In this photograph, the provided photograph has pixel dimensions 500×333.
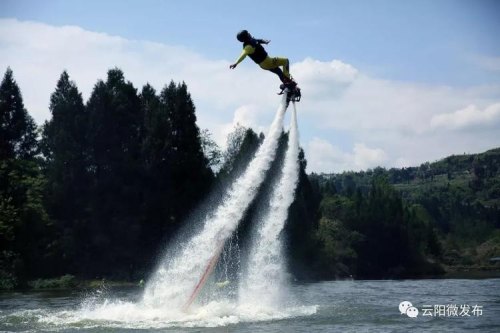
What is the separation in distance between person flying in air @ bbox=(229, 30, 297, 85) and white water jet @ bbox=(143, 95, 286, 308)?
139 inches

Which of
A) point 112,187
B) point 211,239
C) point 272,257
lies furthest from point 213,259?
point 112,187

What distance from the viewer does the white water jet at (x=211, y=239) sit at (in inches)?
1406

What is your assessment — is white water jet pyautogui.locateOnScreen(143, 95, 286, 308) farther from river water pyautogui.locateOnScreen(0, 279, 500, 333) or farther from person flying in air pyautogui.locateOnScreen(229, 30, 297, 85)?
person flying in air pyautogui.locateOnScreen(229, 30, 297, 85)

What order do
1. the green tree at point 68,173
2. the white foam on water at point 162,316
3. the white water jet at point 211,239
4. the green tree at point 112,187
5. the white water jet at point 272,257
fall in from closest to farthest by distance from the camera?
the white foam on water at point 162,316 < the white water jet at point 211,239 < the white water jet at point 272,257 < the green tree at point 68,173 < the green tree at point 112,187

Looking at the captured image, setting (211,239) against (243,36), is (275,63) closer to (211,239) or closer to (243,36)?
(243,36)

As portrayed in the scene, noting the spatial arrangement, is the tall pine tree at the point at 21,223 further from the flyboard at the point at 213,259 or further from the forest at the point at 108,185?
the flyboard at the point at 213,259

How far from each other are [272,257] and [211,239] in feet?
11.7

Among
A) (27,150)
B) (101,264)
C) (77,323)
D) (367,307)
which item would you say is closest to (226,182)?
(101,264)

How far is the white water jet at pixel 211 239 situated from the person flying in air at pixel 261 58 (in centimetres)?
353

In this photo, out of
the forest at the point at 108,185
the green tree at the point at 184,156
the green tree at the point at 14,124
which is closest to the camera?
the forest at the point at 108,185

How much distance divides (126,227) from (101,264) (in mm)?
5172

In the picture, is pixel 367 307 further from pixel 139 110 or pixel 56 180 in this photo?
pixel 139 110

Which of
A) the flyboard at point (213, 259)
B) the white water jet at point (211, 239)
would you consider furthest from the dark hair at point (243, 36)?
the white water jet at point (211, 239)

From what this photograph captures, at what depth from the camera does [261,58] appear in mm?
30547
